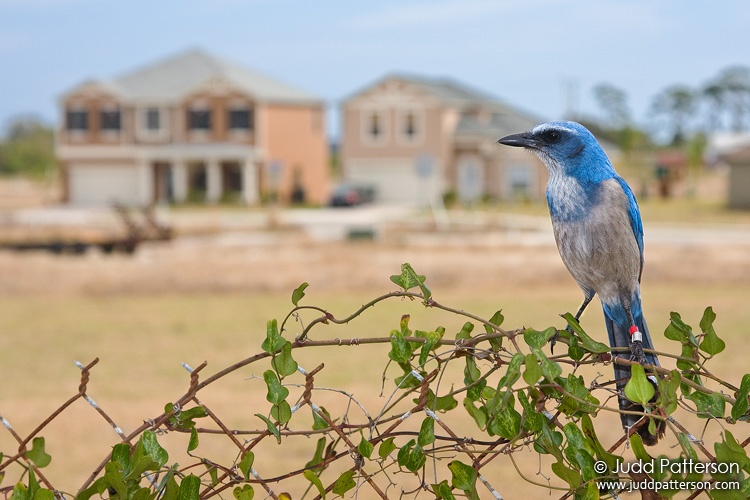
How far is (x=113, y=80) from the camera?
162 feet

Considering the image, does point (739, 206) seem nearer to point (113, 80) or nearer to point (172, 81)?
point (172, 81)

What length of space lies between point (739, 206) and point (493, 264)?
972 inches

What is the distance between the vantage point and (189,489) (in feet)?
6.08

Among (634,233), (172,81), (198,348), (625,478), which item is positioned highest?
(172,81)

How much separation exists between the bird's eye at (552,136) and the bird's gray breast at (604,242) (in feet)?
0.45

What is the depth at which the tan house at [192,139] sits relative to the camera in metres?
46.1

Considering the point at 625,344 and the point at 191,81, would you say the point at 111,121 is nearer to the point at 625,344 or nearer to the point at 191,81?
the point at 191,81

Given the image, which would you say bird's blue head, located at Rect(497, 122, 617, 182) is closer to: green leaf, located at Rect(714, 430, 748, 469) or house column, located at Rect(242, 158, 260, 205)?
green leaf, located at Rect(714, 430, 748, 469)

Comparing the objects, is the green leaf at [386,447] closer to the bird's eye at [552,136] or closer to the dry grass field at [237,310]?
the bird's eye at [552,136]

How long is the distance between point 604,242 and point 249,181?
44482 mm

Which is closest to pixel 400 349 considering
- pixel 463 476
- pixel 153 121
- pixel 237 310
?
pixel 463 476

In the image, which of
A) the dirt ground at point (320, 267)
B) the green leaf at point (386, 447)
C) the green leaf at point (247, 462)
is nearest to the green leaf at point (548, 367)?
the green leaf at point (386, 447)

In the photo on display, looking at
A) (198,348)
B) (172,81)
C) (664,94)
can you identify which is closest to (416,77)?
(172,81)

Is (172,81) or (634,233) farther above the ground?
(172,81)
